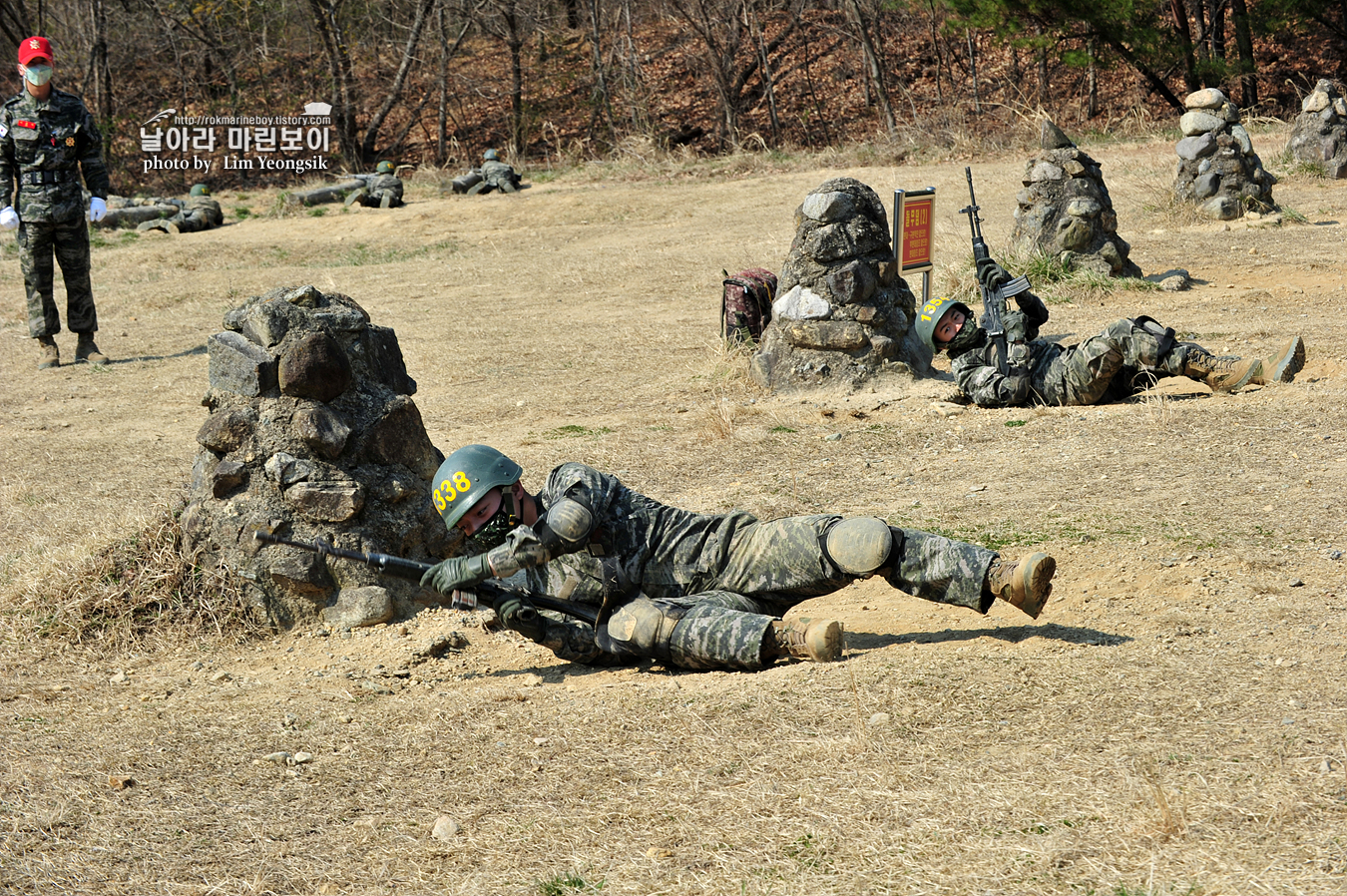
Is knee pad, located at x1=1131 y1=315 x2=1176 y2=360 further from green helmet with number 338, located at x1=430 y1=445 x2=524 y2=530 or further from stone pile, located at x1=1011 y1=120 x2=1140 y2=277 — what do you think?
green helmet with number 338, located at x1=430 y1=445 x2=524 y2=530

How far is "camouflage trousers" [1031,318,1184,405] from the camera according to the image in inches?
279

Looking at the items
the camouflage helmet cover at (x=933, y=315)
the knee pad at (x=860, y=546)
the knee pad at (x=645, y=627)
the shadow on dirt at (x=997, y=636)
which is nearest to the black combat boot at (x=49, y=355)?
the camouflage helmet cover at (x=933, y=315)

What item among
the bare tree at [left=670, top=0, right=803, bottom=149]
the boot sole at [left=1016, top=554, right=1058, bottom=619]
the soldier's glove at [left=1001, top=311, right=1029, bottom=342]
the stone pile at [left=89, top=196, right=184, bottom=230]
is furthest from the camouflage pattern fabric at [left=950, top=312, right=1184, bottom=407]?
the bare tree at [left=670, top=0, right=803, bottom=149]

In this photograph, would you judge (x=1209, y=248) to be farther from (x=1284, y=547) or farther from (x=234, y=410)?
(x=234, y=410)

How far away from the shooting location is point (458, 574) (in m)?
4.05

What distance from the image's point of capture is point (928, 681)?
3789 mm

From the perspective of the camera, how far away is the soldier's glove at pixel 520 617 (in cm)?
424

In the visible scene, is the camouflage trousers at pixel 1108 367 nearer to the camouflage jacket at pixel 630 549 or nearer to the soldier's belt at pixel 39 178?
the camouflage jacket at pixel 630 549

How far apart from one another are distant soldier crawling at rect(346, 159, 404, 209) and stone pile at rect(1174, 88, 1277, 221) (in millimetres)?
11470

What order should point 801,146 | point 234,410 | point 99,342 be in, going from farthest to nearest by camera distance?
point 801,146 → point 99,342 → point 234,410

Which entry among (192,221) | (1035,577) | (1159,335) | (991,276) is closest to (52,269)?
(991,276)

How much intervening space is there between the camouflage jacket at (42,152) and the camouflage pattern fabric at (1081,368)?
6.93 m

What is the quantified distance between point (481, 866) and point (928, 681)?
4.85 ft

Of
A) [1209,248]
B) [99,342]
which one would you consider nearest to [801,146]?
[1209,248]
